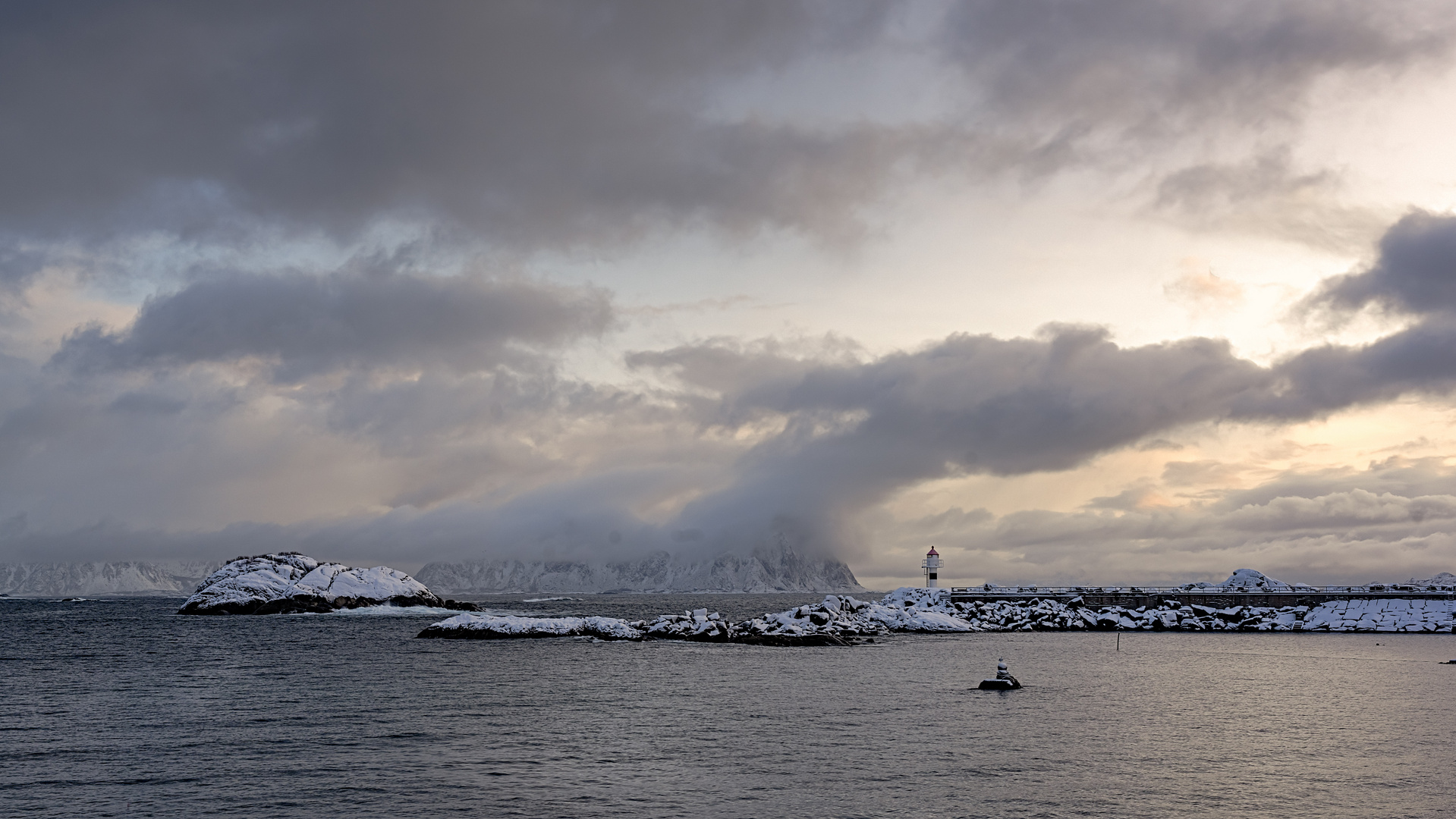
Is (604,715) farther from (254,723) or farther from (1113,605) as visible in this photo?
(1113,605)

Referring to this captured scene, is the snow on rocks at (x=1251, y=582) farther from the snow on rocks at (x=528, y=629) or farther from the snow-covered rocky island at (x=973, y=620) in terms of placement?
the snow on rocks at (x=528, y=629)

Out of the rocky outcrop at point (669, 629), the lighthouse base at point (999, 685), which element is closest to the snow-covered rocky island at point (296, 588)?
the rocky outcrop at point (669, 629)

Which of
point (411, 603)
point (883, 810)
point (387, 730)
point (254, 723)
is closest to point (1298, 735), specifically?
point (883, 810)

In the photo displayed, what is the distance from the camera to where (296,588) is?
546ft

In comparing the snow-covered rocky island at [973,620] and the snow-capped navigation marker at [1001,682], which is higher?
the snow-capped navigation marker at [1001,682]

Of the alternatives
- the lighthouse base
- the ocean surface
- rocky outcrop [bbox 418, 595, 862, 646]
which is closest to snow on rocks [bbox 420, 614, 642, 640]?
rocky outcrop [bbox 418, 595, 862, 646]

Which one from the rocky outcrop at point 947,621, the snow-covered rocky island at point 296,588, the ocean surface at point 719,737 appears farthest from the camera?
the snow-covered rocky island at point 296,588

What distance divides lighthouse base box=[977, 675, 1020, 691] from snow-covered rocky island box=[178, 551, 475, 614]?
134 meters

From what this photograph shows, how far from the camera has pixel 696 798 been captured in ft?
88.0

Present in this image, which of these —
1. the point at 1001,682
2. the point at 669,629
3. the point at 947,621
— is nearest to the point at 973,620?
the point at 947,621

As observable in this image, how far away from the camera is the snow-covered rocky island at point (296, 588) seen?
534 ft

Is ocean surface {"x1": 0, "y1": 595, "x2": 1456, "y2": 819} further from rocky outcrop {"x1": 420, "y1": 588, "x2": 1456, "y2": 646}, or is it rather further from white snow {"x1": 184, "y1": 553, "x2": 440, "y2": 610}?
white snow {"x1": 184, "y1": 553, "x2": 440, "y2": 610}

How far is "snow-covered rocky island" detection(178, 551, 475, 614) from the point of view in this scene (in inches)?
6412

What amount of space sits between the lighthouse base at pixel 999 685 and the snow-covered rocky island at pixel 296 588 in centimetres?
13384
